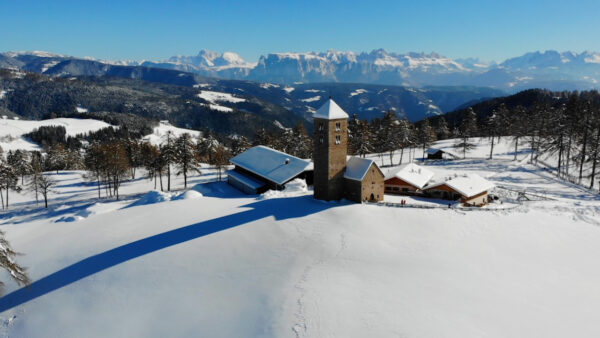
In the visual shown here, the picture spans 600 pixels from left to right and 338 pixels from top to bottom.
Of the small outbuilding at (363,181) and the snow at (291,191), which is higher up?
the small outbuilding at (363,181)

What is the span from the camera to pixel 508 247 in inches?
1170

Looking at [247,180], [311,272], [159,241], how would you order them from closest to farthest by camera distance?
[311,272] < [159,241] < [247,180]

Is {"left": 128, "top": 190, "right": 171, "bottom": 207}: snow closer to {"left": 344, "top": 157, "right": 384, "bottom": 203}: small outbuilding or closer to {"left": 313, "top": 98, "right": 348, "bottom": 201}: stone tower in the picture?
{"left": 313, "top": 98, "right": 348, "bottom": 201}: stone tower

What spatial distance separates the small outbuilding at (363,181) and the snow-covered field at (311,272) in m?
1.93

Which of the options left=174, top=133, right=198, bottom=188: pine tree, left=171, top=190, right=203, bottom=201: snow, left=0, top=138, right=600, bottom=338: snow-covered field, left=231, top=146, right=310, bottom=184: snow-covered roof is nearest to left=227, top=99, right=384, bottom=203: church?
left=0, top=138, right=600, bottom=338: snow-covered field

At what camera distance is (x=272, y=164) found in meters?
51.4

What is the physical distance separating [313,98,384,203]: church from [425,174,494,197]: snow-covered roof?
28.6ft

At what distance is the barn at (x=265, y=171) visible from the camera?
47678mm

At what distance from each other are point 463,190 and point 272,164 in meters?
25.8

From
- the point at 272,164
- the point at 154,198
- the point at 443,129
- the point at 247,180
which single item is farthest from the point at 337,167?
the point at 443,129

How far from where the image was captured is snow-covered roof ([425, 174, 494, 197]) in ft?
133

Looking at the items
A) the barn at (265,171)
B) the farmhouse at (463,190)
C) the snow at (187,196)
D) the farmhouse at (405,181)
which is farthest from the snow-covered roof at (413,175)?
the snow at (187,196)

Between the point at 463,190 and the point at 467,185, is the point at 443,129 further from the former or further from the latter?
the point at 463,190

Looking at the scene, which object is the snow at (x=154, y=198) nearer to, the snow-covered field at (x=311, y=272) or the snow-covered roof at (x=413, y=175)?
the snow-covered field at (x=311, y=272)
